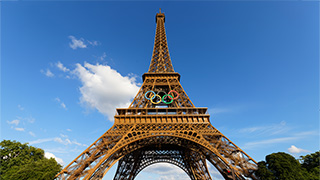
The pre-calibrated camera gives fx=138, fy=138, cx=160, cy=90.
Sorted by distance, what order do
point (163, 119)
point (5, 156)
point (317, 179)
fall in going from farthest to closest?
point (5, 156), point (163, 119), point (317, 179)

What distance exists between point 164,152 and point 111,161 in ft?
39.2

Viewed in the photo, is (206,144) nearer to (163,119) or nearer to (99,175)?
(163,119)

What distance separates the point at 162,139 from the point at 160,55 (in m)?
14.6

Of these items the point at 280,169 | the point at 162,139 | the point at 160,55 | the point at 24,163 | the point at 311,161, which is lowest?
the point at 280,169

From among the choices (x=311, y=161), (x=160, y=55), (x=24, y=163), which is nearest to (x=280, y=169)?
(x=311, y=161)

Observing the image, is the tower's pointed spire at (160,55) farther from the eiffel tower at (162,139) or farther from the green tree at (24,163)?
the green tree at (24,163)

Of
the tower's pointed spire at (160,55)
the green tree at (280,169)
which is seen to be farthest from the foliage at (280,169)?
the tower's pointed spire at (160,55)

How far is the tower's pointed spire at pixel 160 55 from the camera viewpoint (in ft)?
74.2

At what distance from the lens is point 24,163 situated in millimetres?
19391

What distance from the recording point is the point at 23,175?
576 inches

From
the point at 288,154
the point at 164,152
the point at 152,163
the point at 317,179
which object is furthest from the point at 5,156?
the point at 317,179

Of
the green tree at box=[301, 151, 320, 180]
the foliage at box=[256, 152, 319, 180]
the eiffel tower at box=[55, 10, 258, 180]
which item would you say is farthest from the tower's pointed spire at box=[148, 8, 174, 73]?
the green tree at box=[301, 151, 320, 180]

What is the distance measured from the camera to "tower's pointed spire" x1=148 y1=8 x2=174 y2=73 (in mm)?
22609

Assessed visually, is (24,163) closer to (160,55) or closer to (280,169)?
(160,55)
